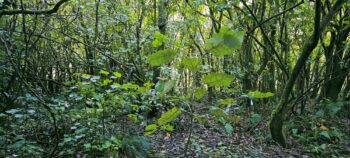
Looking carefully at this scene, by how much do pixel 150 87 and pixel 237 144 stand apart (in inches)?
73.7

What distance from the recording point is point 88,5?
5297 millimetres

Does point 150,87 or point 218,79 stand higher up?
point 218,79

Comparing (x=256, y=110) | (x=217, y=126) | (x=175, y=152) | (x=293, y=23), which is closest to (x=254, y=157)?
(x=175, y=152)

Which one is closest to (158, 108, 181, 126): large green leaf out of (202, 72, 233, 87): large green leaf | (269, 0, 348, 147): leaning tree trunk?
(202, 72, 233, 87): large green leaf

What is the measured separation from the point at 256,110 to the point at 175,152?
149 inches

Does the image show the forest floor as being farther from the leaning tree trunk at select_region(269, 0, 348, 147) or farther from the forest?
the leaning tree trunk at select_region(269, 0, 348, 147)

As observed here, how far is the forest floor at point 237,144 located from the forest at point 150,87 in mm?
22

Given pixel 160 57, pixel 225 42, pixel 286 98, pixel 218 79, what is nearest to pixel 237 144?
pixel 286 98

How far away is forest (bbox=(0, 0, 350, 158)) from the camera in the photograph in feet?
10.9

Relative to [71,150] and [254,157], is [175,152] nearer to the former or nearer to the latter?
[254,157]

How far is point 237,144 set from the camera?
5.42 m

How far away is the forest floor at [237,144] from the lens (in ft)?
15.6

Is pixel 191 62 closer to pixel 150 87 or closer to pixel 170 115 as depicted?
pixel 170 115

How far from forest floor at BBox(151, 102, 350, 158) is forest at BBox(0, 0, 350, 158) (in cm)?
2
